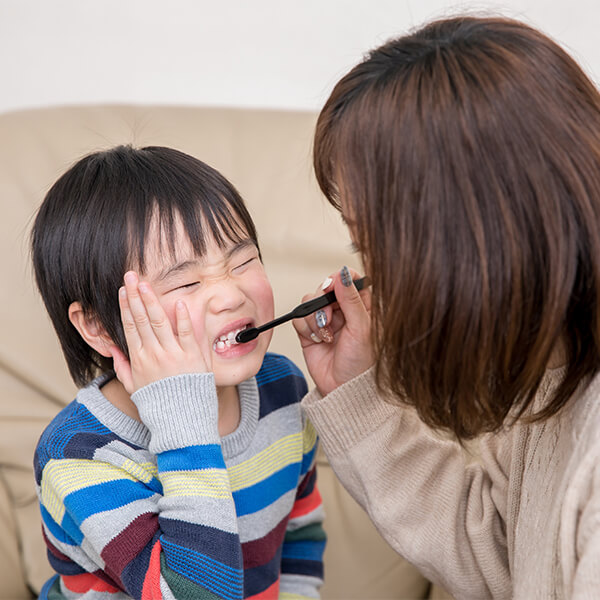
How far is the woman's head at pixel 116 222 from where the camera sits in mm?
956

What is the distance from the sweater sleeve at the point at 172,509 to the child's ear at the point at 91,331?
11 cm

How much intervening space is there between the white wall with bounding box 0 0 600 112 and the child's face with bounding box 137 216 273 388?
2.59 feet

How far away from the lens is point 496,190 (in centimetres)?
67

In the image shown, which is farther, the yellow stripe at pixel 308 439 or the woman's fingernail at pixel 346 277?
the yellow stripe at pixel 308 439

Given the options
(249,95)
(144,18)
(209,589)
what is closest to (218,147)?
(249,95)

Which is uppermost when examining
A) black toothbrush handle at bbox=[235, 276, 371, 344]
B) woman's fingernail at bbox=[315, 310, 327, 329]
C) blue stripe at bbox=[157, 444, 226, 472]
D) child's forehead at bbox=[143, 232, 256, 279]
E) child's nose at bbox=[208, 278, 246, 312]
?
child's forehead at bbox=[143, 232, 256, 279]

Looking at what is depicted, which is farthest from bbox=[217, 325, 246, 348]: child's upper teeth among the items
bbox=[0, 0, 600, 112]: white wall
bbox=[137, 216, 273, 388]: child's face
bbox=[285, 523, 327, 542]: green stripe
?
bbox=[0, 0, 600, 112]: white wall

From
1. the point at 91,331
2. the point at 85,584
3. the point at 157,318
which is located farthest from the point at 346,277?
the point at 85,584

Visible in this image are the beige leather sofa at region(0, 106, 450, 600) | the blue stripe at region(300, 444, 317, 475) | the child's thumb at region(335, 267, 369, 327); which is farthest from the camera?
the beige leather sofa at region(0, 106, 450, 600)

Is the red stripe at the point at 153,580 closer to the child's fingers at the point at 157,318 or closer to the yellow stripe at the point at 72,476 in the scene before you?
the yellow stripe at the point at 72,476

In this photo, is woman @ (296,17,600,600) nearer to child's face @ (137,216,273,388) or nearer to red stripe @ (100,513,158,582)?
child's face @ (137,216,273,388)

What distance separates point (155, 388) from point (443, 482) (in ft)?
1.41

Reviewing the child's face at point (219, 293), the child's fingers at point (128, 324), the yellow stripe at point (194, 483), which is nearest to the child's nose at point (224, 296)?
the child's face at point (219, 293)

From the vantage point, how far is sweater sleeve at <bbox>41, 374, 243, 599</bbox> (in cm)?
88
